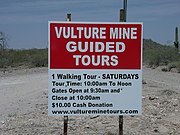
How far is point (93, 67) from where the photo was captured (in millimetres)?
6539

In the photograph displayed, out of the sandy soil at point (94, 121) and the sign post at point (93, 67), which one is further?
the sandy soil at point (94, 121)

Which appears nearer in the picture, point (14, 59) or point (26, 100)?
point (26, 100)

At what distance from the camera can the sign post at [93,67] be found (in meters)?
6.47

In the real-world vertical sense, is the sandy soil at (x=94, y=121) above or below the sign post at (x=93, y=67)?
below

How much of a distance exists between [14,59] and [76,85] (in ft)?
122

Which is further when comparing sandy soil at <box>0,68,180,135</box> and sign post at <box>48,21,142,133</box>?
sandy soil at <box>0,68,180,135</box>

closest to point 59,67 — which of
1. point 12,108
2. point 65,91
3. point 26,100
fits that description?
point 65,91

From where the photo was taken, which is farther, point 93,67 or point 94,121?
point 94,121

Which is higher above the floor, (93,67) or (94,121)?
(93,67)

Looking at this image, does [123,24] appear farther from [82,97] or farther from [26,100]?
[26,100]

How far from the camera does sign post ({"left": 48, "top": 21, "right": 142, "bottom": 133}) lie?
647cm

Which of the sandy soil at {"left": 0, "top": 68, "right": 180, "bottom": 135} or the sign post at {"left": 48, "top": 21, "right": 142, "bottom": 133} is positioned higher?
the sign post at {"left": 48, "top": 21, "right": 142, "bottom": 133}

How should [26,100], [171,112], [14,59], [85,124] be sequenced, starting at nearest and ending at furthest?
[85,124] < [171,112] < [26,100] < [14,59]

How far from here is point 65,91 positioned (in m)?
6.50
